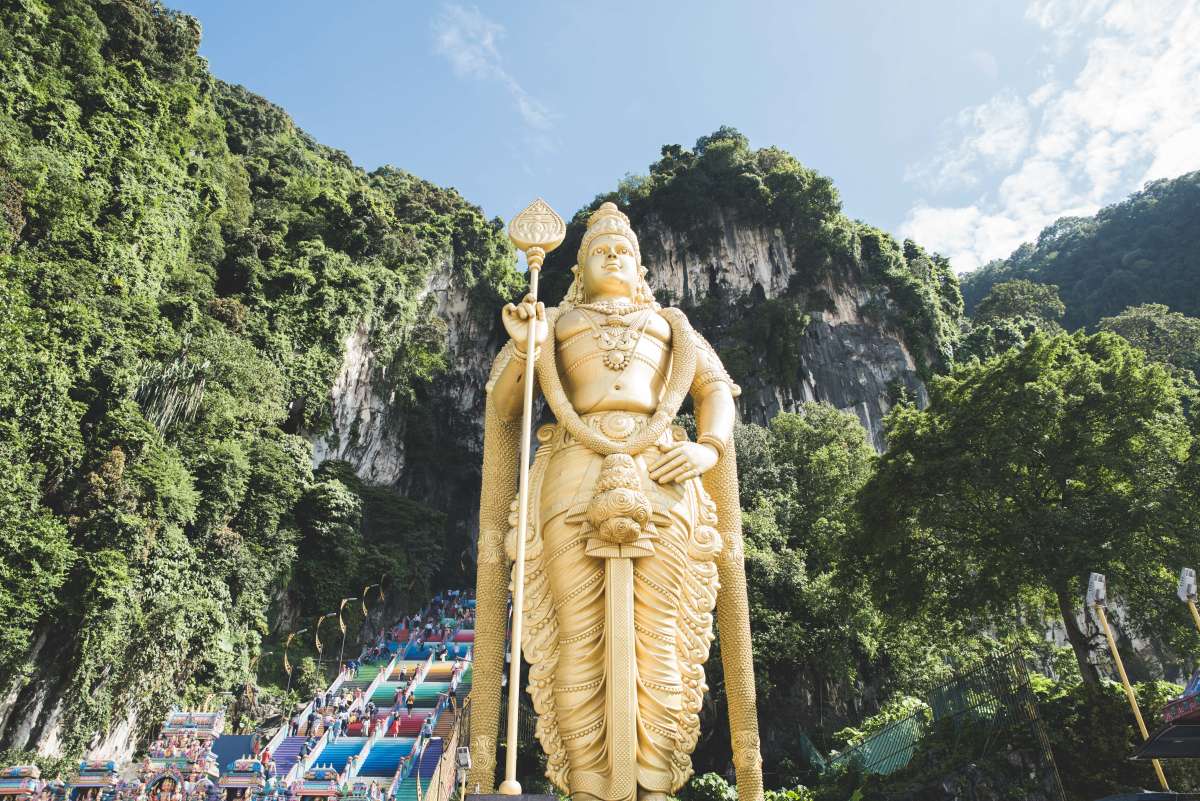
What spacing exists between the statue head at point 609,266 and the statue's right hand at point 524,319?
102cm

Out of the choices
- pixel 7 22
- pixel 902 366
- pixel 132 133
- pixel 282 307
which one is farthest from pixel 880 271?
pixel 7 22

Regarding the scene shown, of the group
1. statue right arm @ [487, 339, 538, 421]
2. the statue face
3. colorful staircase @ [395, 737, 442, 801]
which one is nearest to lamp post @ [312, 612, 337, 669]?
colorful staircase @ [395, 737, 442, 801]

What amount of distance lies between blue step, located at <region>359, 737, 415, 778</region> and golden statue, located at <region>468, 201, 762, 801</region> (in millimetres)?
9098

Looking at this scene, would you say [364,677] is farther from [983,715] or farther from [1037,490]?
[1037,490]

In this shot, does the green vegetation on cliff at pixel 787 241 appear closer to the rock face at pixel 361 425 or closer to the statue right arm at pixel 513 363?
the rock face at pixel 361 425

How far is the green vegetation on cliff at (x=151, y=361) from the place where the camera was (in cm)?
1332

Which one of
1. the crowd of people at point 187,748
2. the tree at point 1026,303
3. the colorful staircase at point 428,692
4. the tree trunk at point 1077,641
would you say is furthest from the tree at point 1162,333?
the crowd of people at point 187,748

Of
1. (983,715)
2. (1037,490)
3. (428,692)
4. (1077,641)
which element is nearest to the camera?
(983,715)

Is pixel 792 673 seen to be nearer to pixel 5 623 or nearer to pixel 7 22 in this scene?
pixel 5 623

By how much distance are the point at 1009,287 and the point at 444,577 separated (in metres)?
28.8

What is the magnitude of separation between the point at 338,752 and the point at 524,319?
37.3ft

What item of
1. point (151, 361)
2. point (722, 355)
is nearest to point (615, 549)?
point (151, 361)

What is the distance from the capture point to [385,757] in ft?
42.7

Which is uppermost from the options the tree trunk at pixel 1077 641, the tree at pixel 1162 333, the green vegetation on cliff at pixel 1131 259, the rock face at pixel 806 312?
the green vegetation on cliff at pixel 1131 259
